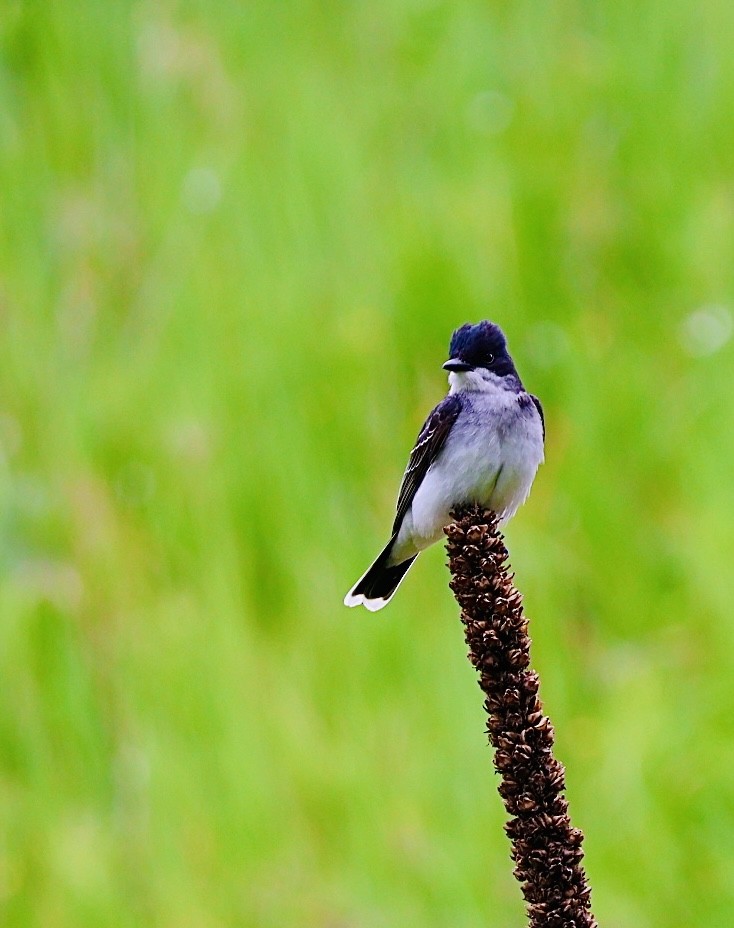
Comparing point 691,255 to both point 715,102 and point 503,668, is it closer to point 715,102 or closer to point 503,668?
point 715,102

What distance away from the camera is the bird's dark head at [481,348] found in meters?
4.51

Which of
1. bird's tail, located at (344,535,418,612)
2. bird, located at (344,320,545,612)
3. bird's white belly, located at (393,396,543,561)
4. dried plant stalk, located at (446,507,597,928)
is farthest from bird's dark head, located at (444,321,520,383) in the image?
dried plant stalk, located at (446,507,597,928)

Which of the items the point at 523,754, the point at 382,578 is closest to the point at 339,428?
the point at 382,578

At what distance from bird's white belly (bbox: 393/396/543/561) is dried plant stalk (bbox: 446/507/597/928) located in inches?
61.4

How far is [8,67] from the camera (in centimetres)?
789

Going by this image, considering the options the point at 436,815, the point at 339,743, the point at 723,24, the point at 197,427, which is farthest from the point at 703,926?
the point at 723,24

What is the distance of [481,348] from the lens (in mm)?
4523

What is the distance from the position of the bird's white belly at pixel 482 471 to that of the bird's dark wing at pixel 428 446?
0.17 ft

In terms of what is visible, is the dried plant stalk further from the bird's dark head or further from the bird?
the bird's dark head

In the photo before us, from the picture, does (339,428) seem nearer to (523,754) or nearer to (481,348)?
(481,348)

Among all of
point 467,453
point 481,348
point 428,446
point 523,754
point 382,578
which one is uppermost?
point 481,348

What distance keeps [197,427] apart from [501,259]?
1.87 meters

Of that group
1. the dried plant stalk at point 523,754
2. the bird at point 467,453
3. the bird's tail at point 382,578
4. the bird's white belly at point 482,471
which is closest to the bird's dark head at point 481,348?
the bird at point 467,453

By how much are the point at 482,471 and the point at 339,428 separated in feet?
8.77
